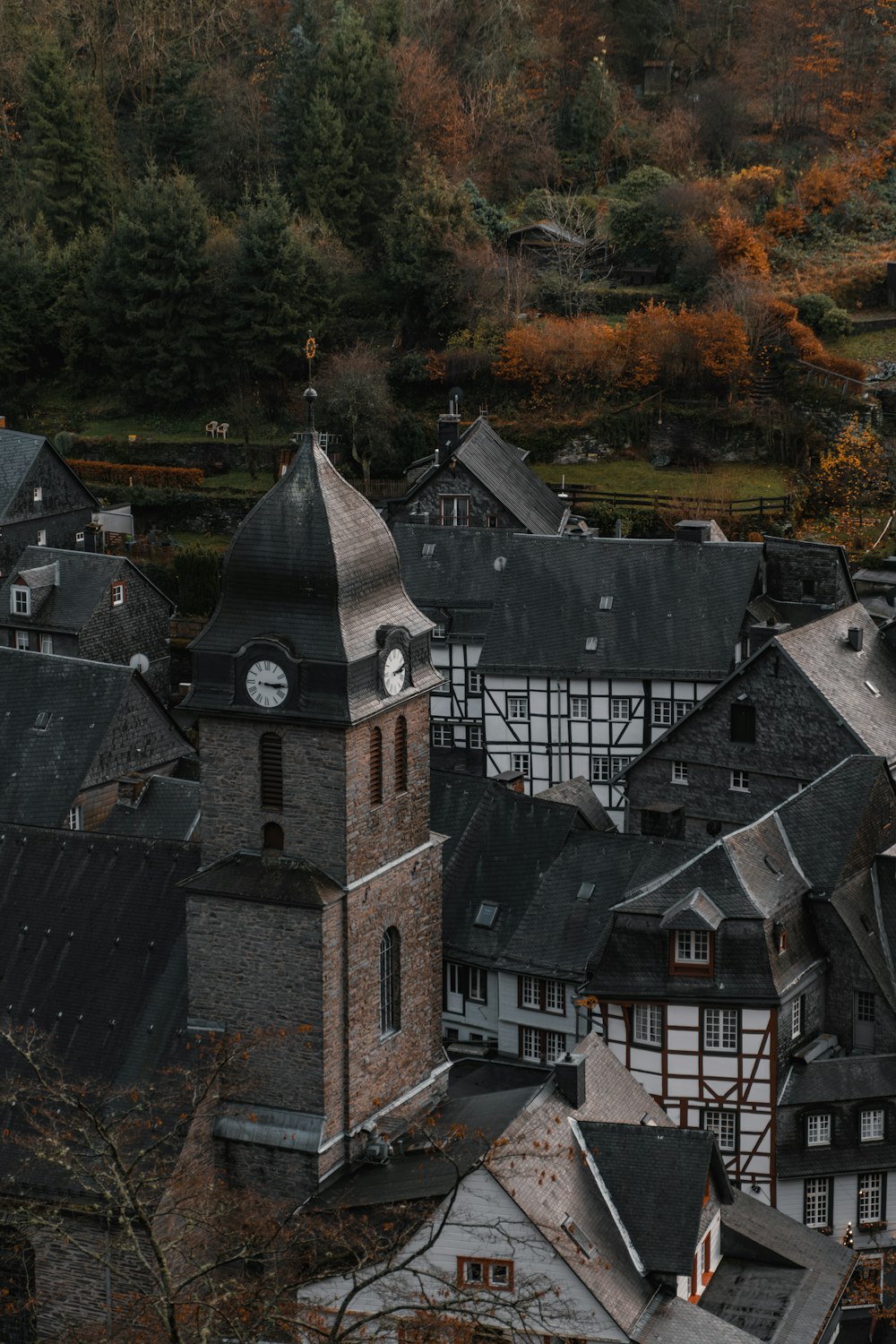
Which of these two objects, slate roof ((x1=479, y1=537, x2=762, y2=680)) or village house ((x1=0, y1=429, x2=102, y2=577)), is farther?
village house ((x1=0, y1=429, x2=102, y2=577))

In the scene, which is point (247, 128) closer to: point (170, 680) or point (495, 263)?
point (495, 263)

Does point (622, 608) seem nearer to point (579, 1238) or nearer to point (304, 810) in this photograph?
point (304, 810)

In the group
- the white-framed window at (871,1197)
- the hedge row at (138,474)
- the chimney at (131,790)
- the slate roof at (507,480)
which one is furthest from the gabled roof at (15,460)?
the white-framed window at (871,1197)

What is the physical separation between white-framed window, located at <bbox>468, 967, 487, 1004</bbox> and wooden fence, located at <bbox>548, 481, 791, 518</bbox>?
2787 cm

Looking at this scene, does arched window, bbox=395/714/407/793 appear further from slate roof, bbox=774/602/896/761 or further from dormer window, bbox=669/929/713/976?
slate roof, bbox=774/602/896/761

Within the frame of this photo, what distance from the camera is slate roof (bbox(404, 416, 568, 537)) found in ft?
228

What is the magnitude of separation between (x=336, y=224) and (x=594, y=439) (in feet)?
56.5

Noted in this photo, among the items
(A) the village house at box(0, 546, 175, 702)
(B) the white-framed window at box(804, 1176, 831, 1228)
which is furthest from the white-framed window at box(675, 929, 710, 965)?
(A) the village house at box(0, 546, 175, 702)

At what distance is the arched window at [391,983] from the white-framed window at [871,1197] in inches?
453

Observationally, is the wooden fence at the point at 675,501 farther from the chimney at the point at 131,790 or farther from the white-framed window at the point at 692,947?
the white-framed window at the point at 692,947

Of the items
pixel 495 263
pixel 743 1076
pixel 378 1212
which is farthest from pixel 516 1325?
pixel 495 263

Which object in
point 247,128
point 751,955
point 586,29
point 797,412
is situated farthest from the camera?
point 586,29

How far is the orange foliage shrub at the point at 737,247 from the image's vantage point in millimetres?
84562

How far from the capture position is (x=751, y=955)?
4306cm
